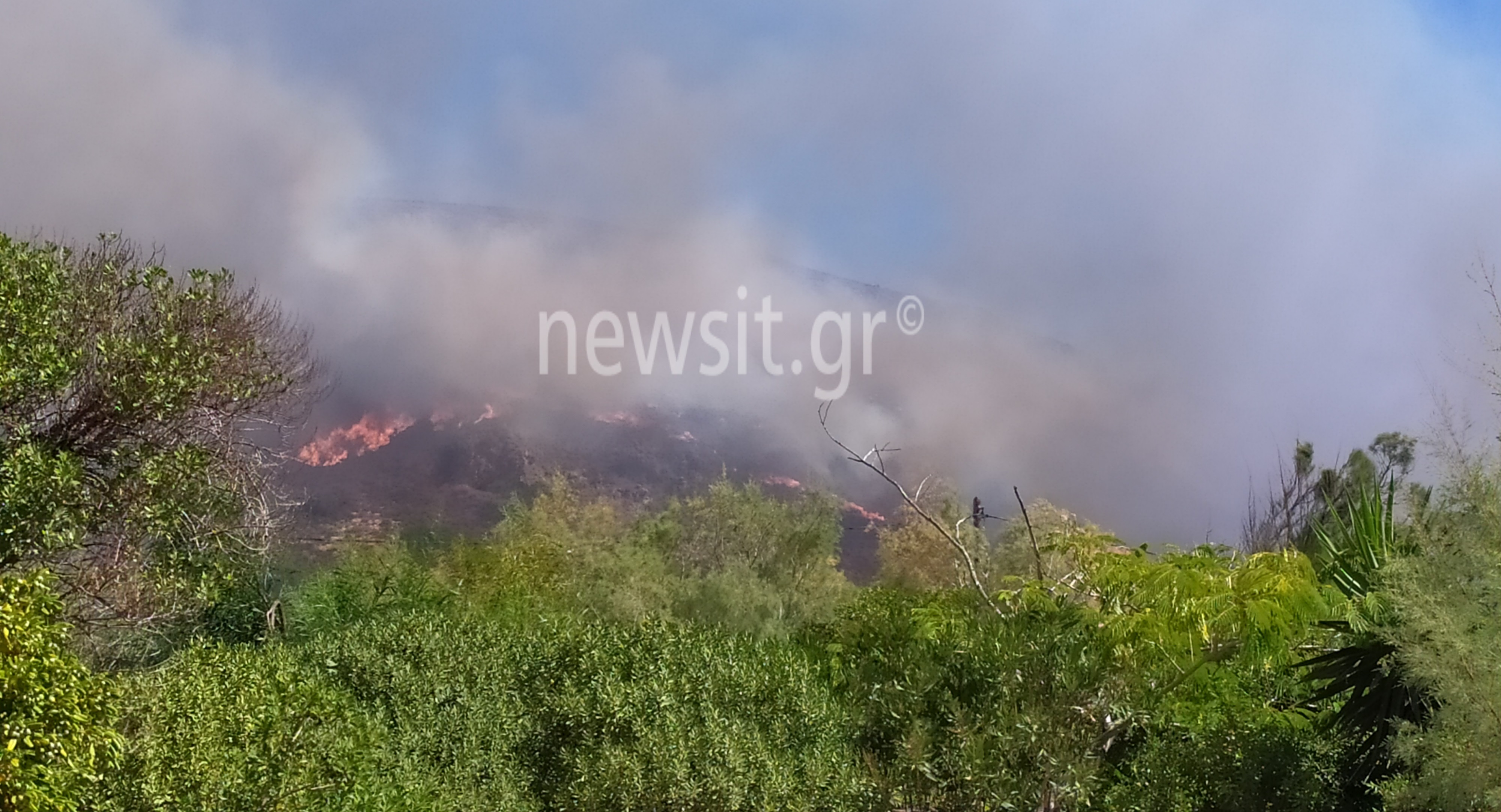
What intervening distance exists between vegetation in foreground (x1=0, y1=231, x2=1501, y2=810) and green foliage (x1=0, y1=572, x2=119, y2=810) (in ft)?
0.05

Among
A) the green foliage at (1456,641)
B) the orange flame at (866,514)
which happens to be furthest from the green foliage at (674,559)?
the green foliage at (1456,641)

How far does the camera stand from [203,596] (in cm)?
980

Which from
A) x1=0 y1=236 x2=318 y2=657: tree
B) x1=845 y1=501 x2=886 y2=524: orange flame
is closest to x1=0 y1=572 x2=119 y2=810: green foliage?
x1=0 y1=236 x2=318 y2=657: tree

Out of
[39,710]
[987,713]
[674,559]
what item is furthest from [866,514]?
[39,710]

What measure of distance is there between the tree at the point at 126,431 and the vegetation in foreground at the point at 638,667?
0.10 feet

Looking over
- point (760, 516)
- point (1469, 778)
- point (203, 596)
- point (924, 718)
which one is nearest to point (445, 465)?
point (760, 516)

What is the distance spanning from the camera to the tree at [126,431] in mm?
8461

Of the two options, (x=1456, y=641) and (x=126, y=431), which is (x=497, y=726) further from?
(x=1456, y=641)

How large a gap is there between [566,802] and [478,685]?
6.24ft

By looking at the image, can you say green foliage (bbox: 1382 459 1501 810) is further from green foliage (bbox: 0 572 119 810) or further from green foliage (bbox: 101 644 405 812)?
green foliage (bbox: 0 572 119 810)

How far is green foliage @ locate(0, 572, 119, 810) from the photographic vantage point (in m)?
4.67

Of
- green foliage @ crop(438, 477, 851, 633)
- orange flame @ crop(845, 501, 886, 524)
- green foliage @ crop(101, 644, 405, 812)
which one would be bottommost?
green foliage @ crop(101, 644, 405, 812)

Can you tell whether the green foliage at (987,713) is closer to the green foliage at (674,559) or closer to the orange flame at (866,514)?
the green foliage at (674,559)

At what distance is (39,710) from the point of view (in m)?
4.75
